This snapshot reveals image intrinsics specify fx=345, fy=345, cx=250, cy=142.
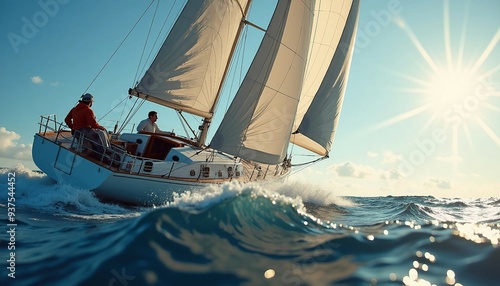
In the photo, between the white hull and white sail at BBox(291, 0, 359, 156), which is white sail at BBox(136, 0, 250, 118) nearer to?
the white hull

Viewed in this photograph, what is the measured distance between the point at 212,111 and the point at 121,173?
7.22 meters

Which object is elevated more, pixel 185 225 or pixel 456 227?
pixel 456 227

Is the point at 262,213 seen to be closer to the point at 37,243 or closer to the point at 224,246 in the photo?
the point at 224,246

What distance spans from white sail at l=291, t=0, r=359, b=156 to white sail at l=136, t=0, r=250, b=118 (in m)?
4.83

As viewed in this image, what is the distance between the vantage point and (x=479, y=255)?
4.61 meters

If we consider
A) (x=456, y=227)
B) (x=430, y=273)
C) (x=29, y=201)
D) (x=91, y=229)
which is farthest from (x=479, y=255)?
(x=29, y=201)

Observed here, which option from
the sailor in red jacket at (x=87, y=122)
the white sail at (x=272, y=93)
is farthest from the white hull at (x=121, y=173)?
the white sail at (x=272, y=93)

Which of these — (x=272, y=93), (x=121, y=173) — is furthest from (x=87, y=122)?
(x=272, y=93)

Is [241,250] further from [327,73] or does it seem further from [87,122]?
[327,73]

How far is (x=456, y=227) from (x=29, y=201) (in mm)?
10532

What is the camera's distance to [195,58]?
1588cm

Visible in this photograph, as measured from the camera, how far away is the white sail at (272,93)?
1295 cm

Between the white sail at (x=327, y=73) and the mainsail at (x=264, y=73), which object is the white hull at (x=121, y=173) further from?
the white sail at (x=327, y=73)

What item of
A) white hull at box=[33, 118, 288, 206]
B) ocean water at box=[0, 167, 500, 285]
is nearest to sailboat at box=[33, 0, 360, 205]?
white hull at box=[33, 118, 288, 206]
